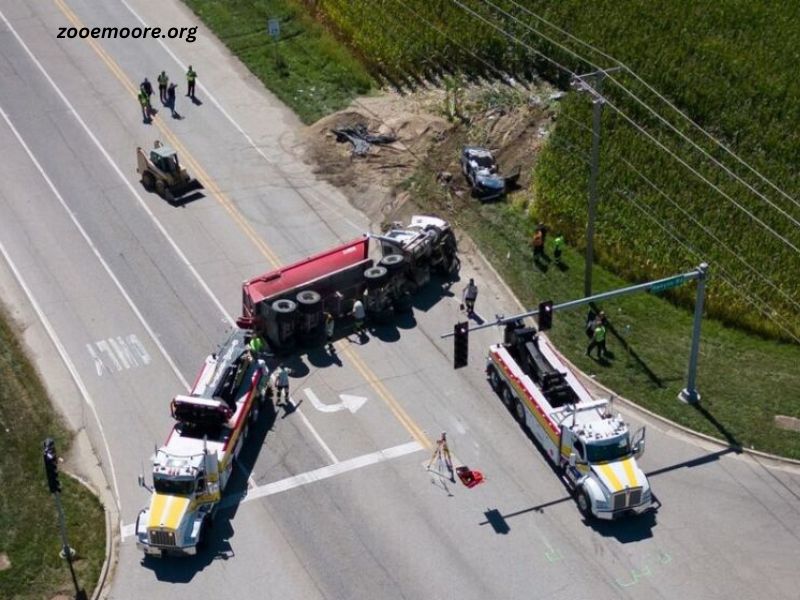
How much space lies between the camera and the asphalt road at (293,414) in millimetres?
35625

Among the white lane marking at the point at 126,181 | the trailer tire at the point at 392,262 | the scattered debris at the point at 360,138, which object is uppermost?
the trailer tire at the point at 392,262

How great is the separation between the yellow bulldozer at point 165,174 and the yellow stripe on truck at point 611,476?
23.7 m

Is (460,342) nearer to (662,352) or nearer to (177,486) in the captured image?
(177,486)

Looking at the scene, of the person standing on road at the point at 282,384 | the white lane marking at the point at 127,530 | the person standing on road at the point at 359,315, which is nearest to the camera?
the white lane marking at the point at 127,530

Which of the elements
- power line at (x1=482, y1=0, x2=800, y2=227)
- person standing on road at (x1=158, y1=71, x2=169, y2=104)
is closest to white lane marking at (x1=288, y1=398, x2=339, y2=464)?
power line at (x1=482, y1=0, x2=800, y2=227)

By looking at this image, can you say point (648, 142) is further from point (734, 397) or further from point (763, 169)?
point (734, 397)

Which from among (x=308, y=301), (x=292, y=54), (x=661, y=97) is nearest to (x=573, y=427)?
(x=308, y=301)

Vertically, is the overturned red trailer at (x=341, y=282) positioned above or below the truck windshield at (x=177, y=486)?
above

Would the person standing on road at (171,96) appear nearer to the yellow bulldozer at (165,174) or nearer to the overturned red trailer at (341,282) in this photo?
the yellow bulldozer at (165,174)

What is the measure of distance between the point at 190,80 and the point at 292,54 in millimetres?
6309

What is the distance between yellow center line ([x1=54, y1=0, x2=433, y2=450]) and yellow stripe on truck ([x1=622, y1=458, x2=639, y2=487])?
6.31 meters

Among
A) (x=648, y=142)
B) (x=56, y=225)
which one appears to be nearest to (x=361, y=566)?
(x=56, y=225)

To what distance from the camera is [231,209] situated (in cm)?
5262

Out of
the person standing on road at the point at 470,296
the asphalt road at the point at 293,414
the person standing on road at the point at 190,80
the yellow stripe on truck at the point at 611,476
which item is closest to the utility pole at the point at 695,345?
the asphalt road at the point at 293,414
